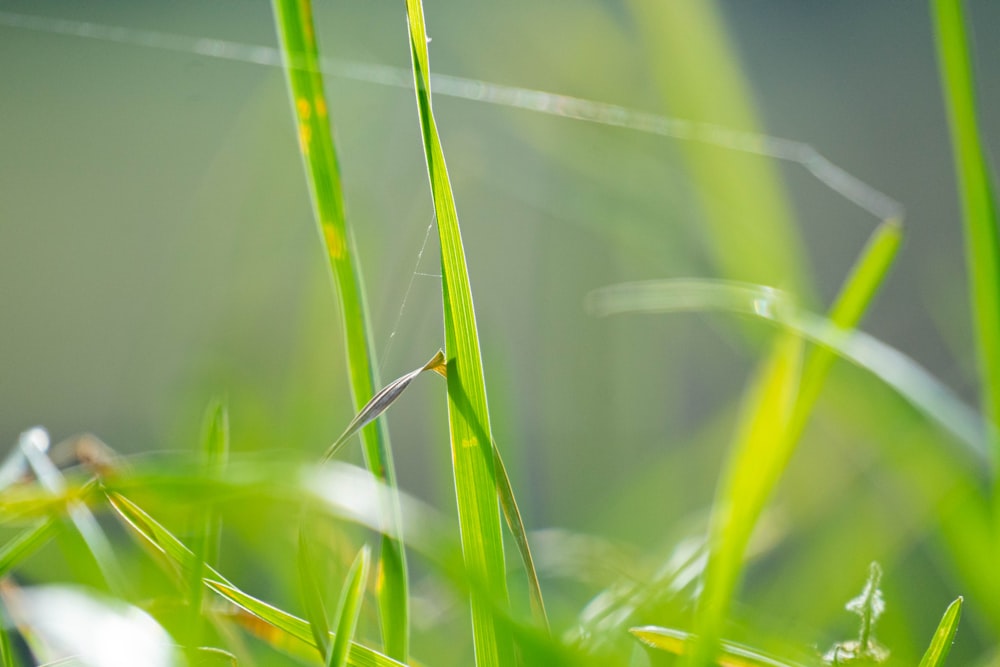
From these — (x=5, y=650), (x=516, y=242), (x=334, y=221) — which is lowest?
(x=5, y=650)

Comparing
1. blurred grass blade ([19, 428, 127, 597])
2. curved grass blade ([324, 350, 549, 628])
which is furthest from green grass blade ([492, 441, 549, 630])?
blurred grass blade ([19, 428, 127, 597])

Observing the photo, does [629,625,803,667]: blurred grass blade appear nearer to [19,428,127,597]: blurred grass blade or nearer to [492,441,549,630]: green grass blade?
[492,441,549,630]: green grass blade

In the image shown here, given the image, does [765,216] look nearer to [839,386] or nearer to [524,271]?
[839,386]

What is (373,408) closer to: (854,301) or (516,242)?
(854,301)

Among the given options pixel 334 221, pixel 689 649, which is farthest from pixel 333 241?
pixel 689 649

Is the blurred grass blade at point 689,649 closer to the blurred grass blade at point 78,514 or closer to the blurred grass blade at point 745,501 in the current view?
the blurred grass blade at point 745,501

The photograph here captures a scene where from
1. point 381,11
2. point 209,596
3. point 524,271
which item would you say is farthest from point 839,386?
point 524,271
